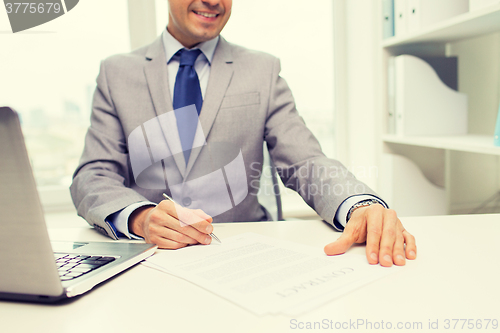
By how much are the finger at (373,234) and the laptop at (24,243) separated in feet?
1.25

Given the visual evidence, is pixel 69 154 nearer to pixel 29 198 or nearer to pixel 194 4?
pixel 194 4

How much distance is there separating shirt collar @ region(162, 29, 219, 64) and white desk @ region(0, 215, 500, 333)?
820 millimetres

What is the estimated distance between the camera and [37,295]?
1.35ft

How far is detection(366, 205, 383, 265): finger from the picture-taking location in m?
0.52

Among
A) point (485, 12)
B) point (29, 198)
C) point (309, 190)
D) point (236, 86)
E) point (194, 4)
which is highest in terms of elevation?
point (194, 4)

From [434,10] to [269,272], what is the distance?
1.26m

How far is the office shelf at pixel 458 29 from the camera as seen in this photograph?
103 cm

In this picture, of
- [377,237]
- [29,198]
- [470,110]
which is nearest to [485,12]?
[470,110]

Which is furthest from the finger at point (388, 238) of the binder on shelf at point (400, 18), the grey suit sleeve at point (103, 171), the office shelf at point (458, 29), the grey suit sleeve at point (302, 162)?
the binder on shelf at point (400, 18)

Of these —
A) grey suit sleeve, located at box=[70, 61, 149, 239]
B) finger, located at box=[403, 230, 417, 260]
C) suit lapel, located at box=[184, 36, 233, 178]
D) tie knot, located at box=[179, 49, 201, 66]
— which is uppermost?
tie knot, located at box=[179, 49, 201, 66]

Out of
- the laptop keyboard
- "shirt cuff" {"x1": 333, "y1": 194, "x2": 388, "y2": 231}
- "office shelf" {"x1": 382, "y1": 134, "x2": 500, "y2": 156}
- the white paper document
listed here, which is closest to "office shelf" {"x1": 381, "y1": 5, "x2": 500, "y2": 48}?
"office shelf" {"x1": 382, "y1": 134, "x2": 500, "y2": 156}

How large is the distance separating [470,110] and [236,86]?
114 centimetres

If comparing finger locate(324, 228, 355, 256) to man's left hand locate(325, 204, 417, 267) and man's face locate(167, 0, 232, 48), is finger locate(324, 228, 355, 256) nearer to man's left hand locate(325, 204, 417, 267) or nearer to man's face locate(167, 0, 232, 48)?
man's left hand locate(325, 204, 417, 267)

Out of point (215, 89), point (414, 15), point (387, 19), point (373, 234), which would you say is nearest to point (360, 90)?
point (387, 19)
